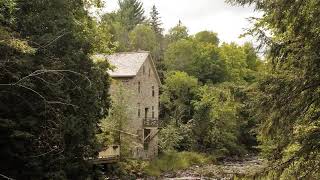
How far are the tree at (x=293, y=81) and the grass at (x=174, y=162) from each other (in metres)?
27.0

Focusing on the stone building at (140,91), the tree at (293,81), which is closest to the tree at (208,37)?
the stone building at (140,91)

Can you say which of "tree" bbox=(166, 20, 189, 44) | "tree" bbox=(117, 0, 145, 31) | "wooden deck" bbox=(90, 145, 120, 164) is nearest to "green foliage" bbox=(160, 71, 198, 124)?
"wooden deck" bbox=(90, 145, 120, 164)

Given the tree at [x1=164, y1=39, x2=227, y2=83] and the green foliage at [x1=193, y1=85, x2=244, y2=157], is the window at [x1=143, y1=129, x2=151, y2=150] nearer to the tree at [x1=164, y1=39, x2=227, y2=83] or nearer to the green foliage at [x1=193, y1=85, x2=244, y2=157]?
the green foliage at [x1=193, y1=85, x2=244, y2=157]

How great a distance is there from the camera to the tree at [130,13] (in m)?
95.5

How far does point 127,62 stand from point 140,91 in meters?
2.89

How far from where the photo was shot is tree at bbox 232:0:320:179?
854 cm

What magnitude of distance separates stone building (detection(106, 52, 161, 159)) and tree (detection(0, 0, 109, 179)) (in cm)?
1868

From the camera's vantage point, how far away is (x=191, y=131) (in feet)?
162

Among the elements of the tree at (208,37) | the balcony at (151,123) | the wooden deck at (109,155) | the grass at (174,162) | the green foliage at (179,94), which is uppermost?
the tree at (208,37)

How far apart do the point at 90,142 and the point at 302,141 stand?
12.8 m

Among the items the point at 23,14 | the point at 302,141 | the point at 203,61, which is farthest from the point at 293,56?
the point at 203,61

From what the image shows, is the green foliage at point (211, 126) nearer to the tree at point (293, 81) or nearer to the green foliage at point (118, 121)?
the green foliage at point (118, 121)

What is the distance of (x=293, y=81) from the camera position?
348 inches

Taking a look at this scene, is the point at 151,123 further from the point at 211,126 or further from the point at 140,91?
the point at 211,126
